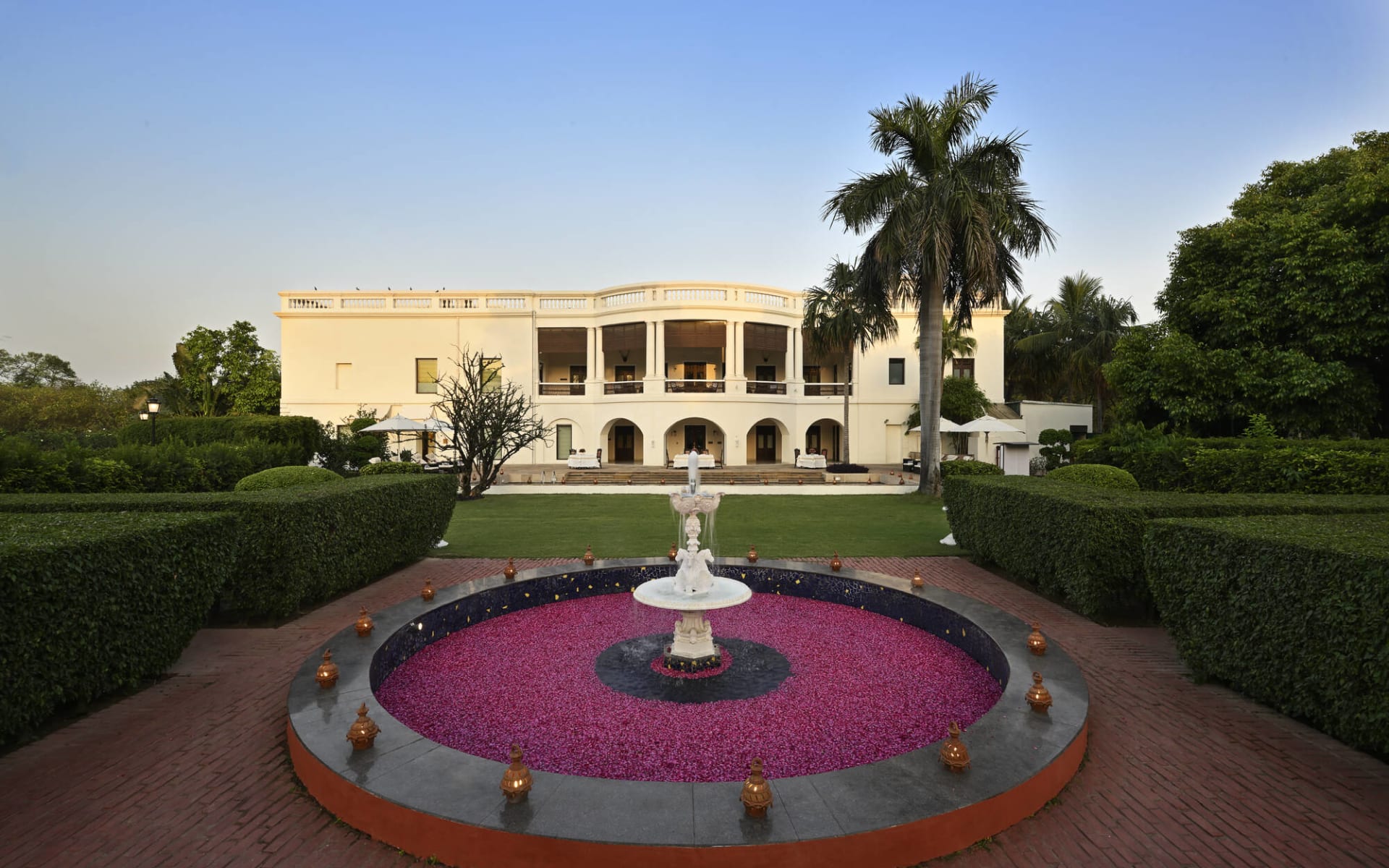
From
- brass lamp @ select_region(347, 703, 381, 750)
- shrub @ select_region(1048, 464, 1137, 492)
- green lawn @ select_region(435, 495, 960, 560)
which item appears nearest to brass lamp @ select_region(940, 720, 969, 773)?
brass lamp @ select_region(347, 703, 381, 750)

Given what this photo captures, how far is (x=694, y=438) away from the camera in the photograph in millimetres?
32969

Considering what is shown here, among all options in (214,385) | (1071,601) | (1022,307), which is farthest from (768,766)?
(1022,307)

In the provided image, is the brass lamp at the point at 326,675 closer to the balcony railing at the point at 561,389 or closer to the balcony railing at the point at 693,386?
the balcony railing at the point at 693,386

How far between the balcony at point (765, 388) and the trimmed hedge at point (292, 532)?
23.0 m

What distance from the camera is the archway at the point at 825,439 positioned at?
34.3 meters

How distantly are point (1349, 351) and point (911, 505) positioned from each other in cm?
1141

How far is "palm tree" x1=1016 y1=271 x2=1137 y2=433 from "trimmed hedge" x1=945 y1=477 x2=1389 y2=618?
3334 centimetres

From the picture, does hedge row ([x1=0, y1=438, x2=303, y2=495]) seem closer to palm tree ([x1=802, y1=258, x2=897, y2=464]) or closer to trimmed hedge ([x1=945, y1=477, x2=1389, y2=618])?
trimmed hedge ([x1=945, y1=477, x2=1389, y2=618])

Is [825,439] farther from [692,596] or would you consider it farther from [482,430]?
[692,596]

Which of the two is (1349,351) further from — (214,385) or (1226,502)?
(214,385)

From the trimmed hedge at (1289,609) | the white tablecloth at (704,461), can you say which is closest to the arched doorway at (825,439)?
the white tablecloth at (704,461)

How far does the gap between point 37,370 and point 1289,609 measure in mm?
72601

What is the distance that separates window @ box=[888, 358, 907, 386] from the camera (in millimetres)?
33219

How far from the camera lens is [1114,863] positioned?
2934mm
